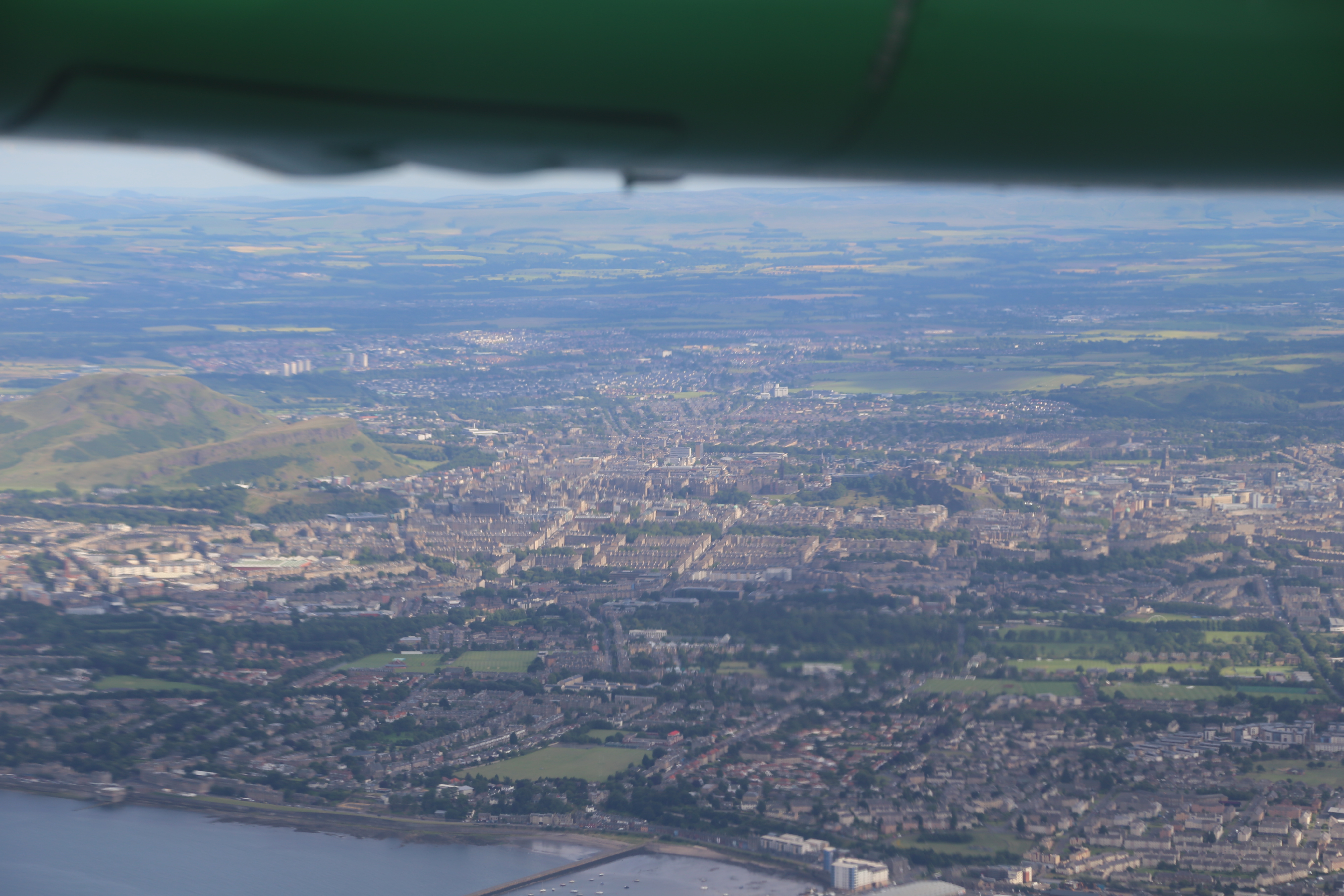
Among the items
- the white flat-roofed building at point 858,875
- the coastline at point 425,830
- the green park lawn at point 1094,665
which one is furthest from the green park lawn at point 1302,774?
the coastline at point 425,830

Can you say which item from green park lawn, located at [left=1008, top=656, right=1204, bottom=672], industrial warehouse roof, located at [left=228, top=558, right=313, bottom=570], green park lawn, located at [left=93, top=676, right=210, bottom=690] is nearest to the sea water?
green park lawn, located at [left=93, top=676, right=210, bottom=690]

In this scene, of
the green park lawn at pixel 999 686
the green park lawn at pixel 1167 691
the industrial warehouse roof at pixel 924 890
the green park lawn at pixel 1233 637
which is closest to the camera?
the industrial warehouse roof at pixel 924 890

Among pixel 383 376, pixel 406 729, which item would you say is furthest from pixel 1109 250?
pixel 406 729

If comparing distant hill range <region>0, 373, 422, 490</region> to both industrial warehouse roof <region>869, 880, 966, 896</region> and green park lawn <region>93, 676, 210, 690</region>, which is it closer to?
green park lawn <region>93, 676, 210, 690</region>

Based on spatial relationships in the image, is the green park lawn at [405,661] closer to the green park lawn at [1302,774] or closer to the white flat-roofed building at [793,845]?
the white flat-roofed building at [793,845]

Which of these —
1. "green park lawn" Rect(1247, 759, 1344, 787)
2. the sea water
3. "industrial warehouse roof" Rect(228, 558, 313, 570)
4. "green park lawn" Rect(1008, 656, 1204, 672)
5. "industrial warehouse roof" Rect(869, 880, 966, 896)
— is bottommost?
the sea water

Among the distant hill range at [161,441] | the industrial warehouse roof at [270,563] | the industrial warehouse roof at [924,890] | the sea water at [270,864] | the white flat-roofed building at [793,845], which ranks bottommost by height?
the sea water at [270,864]

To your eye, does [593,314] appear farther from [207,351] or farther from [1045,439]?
[1045,439]

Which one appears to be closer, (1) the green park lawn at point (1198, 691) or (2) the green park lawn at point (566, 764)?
(2) the green park lawn at point (566, 764)
